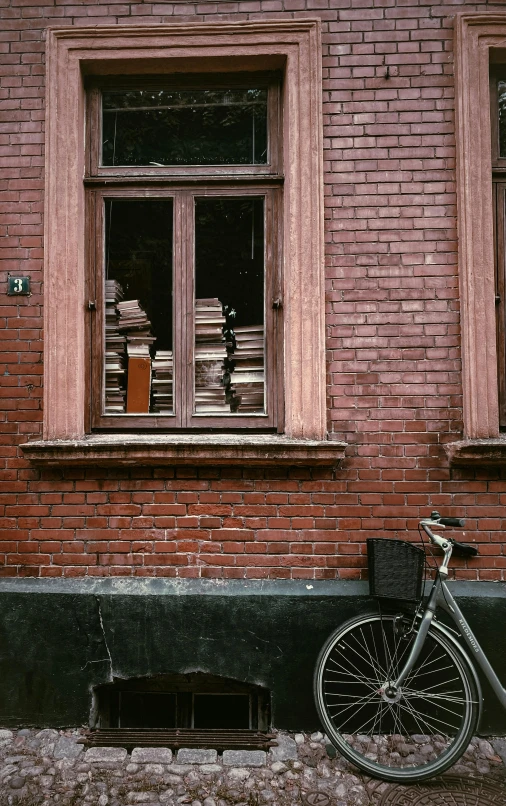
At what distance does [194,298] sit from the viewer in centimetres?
393

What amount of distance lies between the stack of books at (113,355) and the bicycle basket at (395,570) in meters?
1.95

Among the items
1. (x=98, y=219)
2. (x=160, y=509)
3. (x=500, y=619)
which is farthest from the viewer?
(x=98, y=219)

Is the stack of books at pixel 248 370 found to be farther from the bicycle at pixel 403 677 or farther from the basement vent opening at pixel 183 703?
the basement vent opening at pixel 183 703

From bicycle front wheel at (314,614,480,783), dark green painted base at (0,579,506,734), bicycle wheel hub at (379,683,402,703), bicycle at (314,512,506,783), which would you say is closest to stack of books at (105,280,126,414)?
dark green painted base at (0,579,506,734)

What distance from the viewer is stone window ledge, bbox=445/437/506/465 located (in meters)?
3.46

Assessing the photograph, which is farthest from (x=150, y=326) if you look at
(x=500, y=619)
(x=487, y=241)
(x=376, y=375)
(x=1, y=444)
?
(x=500, y=619)

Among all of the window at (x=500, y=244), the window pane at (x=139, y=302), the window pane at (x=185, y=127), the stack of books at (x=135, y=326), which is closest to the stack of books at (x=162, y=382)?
the window pane at (x=139, y=302)

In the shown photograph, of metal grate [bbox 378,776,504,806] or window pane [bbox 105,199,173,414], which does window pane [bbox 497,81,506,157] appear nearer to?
window pane [bbox 105,199,173,414]

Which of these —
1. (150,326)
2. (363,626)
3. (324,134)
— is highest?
(324,134)

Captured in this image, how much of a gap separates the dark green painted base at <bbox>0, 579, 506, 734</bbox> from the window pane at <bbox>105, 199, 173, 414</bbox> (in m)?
1.30

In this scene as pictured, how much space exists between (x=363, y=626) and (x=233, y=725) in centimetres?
122

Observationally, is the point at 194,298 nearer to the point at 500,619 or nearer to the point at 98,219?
the point at 98,219

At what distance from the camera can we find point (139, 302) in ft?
13.0

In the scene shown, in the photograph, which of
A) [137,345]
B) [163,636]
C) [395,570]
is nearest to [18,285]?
[137,345]
